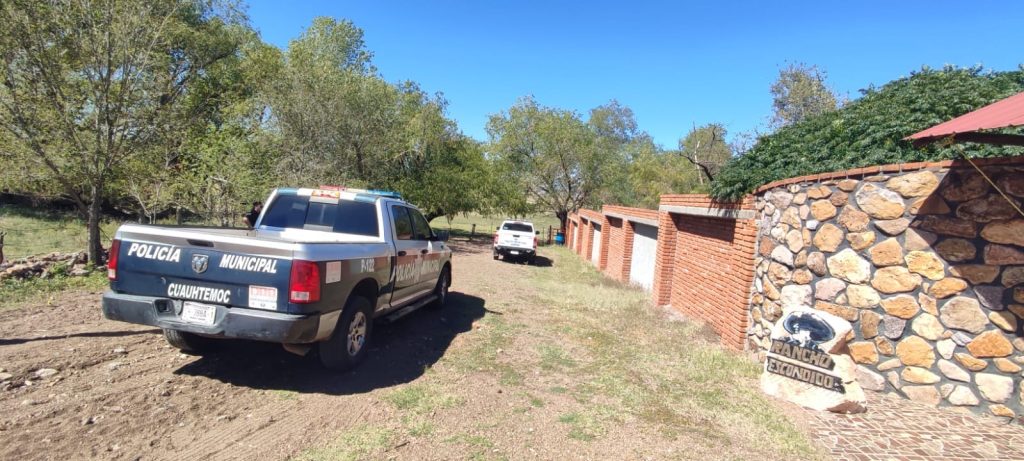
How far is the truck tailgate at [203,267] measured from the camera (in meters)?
4.11

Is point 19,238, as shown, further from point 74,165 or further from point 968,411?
point 968,411

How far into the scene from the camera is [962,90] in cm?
629

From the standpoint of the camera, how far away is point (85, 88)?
376 inches

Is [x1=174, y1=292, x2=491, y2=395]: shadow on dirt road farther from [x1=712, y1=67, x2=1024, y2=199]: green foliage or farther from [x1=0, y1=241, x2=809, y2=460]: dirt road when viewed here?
[x1=712, y1=67, x2=1024, y2=199]: green foliage

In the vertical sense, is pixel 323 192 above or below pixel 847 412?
above

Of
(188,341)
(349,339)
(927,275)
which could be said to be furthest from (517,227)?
(927,275)

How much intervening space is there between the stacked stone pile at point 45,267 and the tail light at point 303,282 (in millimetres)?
7364

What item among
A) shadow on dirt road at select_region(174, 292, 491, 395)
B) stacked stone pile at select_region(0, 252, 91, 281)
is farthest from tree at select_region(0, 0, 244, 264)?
shadow on dirt road at select_region(174, 292, 491, 395)

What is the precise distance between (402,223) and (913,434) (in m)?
5.59

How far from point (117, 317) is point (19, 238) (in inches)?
634

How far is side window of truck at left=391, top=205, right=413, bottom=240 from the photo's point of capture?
6305mm

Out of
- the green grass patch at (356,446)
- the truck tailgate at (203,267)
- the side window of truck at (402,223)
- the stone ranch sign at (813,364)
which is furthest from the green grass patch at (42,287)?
the stone ranch sign at (813,364)

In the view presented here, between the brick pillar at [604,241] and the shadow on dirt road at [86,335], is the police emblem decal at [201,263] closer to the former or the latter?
the shadow on dirt road at [86,335]

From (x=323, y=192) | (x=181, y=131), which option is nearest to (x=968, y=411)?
(x=323, y=192)
